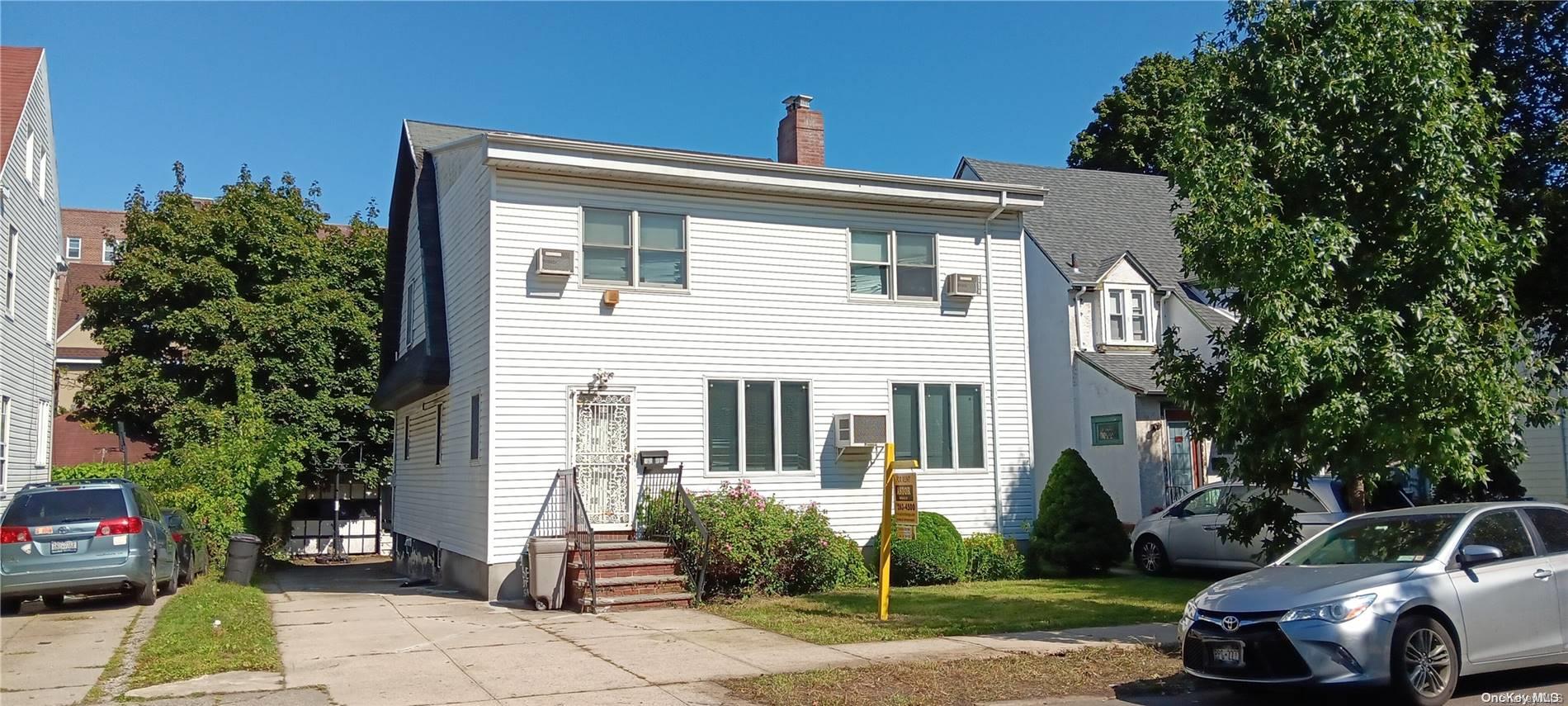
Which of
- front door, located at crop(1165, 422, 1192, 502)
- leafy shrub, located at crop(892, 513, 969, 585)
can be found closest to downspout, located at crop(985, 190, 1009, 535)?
leafy shrub, located at crop(892, 513, 969, 585)

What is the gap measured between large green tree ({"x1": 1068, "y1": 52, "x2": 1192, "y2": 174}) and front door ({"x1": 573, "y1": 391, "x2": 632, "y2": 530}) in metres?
27.8

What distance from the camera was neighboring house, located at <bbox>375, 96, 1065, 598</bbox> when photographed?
15.3 m

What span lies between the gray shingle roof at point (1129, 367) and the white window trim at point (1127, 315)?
0.97 feet

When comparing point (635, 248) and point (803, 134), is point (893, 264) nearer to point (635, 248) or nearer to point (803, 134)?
point (803, 134)

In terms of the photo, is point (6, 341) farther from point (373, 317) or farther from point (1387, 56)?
point (1387, 56)

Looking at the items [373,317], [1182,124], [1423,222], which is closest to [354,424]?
[373,317]

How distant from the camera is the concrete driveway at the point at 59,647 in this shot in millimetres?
8992

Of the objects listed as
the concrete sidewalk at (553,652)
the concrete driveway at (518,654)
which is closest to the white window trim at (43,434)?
the concrete driveway at (518,654)

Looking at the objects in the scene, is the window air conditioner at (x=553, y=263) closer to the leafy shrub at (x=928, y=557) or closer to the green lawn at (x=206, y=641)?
the green lawn at (x=206, y=641)

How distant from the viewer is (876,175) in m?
17.3

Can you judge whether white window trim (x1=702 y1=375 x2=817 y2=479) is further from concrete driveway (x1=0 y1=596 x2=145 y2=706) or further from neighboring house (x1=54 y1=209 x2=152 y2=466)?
neighboring house (x1=54 y1=209 x2=152 y2=466)

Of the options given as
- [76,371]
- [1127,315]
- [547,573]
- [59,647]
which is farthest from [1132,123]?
[76,371]

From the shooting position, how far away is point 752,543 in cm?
1470

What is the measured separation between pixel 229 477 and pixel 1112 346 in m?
16.6
